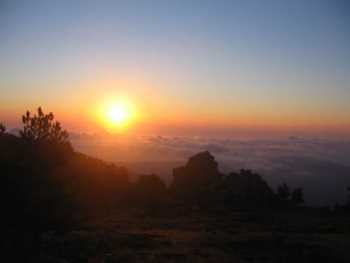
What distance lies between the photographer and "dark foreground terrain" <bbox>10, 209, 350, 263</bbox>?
96.8ft

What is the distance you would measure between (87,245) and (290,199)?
209 ft

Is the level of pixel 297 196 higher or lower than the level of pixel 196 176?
lower

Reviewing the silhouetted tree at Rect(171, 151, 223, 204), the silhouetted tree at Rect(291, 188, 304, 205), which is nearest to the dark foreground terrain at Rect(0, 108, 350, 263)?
the silhouetted tree at Rect(171, 151, 223, 204)

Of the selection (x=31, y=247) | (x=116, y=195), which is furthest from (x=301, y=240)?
(x=116, y=195)

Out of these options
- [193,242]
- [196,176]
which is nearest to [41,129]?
[193,242]

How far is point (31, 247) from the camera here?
25.8 meters

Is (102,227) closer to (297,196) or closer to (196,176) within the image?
(196,176)

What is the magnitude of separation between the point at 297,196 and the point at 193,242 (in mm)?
58429

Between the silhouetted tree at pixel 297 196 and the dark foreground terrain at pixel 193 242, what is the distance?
117 ft

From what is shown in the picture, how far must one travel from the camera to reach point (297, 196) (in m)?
91.3

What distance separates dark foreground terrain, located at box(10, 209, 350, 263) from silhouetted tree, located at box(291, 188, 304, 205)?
117ft

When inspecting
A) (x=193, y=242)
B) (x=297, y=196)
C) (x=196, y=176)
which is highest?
(x=196, y=176)

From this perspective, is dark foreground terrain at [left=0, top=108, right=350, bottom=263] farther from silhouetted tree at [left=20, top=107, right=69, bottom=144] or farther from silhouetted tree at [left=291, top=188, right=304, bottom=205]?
silhouetted tree at [left=291, top=188, right=304, bottom=205]

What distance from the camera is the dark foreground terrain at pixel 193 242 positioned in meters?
29.5
